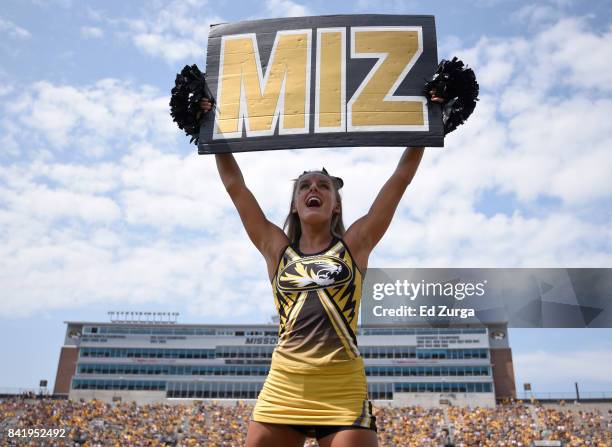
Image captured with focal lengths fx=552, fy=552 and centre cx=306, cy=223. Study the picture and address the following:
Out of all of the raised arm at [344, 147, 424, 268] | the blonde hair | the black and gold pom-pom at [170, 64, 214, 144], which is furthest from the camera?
the black and gold pom-pom at [170, 64, 214, 144]

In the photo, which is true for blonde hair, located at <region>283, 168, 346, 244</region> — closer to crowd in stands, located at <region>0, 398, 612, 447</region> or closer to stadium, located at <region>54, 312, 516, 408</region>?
crowd in stands, located at <region>0, 398, 612, 447</region>

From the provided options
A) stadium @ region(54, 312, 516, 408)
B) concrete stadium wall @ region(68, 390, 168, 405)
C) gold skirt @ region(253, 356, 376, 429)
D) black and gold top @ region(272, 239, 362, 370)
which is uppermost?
stadium @ region(54, 312, 516, 408)

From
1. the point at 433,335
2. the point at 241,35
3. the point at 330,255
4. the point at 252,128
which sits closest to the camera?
the point at 330,255

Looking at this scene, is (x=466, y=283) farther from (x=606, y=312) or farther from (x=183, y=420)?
(x=183, y=420)

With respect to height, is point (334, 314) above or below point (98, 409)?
below

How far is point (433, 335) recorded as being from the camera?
49.9 meters

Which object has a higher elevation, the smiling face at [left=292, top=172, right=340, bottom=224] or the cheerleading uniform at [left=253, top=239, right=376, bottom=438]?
the smiling face at [left=292, top=172, right=340, bottom=224]

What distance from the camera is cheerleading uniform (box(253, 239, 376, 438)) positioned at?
9.82ft

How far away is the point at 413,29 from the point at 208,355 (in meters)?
51.5

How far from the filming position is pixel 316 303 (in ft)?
10.7

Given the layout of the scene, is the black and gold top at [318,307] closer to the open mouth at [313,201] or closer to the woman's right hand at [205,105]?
the open mouth at [313,201]

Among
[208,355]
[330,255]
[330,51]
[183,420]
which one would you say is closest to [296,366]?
[330,255]

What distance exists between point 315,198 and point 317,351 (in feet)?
3.35

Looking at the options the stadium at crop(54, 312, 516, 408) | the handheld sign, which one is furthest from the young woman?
the stadium at crop(54, 312, 516, 408)
